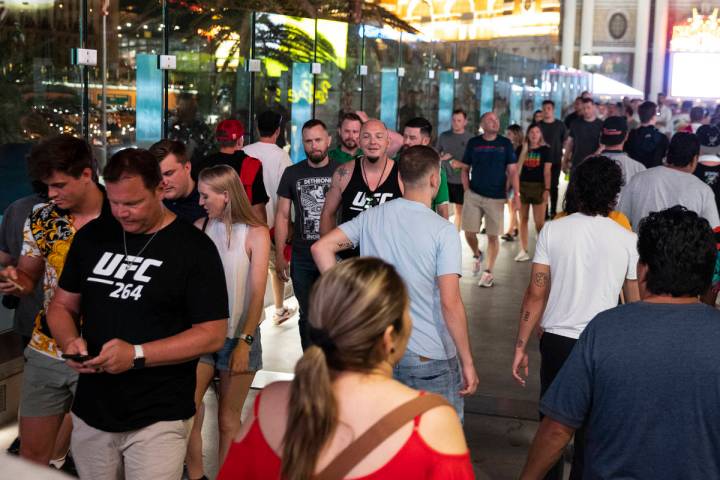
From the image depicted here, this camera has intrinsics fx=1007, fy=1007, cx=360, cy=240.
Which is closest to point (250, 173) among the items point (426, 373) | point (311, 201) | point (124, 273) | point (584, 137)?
point (311, 201)

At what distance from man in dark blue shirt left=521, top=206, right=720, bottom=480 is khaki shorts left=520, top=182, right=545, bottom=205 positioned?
30.7ft

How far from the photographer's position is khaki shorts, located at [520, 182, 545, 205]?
12312 millimetres

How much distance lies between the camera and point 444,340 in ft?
14.1

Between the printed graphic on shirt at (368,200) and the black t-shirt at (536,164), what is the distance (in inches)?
281

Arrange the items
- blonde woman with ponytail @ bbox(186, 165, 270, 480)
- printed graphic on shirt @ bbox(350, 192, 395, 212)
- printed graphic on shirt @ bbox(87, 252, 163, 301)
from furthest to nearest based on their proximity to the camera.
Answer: printed graphic on shirt @ bbox(350, 192, 395, 212)
blonde woman with ponytail @ bbox(186, 165, 270, 480)
printed graphic on shirt @ bbox(87, 252, 163, 301)

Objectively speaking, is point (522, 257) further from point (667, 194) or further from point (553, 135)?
point (667, 194)

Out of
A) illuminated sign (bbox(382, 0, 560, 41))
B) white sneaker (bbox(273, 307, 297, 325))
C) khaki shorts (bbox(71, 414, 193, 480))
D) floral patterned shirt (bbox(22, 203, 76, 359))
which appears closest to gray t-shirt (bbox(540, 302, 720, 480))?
khaki shorts (bbox(71, 414, 193, 480))

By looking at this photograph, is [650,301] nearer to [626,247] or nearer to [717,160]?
[626,247]

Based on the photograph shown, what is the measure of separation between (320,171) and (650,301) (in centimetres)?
→ 393

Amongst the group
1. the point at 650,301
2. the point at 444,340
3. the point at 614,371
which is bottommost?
the point at 444,340

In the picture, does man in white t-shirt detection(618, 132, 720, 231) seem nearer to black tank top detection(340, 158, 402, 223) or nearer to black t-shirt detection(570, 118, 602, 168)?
black tank top detection(340, 158, 402, 223)

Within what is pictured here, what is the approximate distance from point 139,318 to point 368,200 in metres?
2.32

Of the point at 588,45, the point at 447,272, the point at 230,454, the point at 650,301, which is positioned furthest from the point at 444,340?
the point at 588,45

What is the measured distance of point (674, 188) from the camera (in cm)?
643
